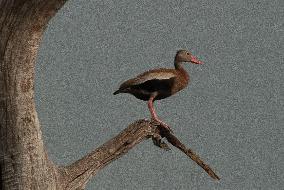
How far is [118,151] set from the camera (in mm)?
3471

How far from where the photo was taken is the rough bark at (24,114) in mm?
2604

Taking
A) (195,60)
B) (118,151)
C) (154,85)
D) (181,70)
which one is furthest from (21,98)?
(195,60)

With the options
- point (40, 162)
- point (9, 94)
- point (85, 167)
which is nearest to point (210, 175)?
point (85, 167)

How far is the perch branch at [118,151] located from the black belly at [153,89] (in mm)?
155

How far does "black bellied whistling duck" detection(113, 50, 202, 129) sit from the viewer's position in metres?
3.56

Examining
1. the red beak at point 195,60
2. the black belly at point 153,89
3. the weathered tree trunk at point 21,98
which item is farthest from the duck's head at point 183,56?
the weathered tree trunk at point 21,98

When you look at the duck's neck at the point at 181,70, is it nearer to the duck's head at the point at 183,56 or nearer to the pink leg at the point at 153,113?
the duck's head at the point at 183,56

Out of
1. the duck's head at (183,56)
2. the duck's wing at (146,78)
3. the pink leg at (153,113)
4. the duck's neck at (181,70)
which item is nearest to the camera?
the duck's wing at (146,78)

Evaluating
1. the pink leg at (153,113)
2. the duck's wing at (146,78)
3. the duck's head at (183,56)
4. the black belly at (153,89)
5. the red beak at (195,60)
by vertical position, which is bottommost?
the pink leg at (153,113)

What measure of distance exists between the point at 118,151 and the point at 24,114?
0.76 meters

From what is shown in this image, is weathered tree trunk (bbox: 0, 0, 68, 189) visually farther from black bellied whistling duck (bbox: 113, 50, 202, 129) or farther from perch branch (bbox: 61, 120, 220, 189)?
black bellied whistling duck (bbox: 113, 50, 202, 129)

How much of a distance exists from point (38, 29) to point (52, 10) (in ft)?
0.38

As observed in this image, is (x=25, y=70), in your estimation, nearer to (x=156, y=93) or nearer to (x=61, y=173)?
(x=61, y=173)

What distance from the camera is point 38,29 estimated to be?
2.68m
